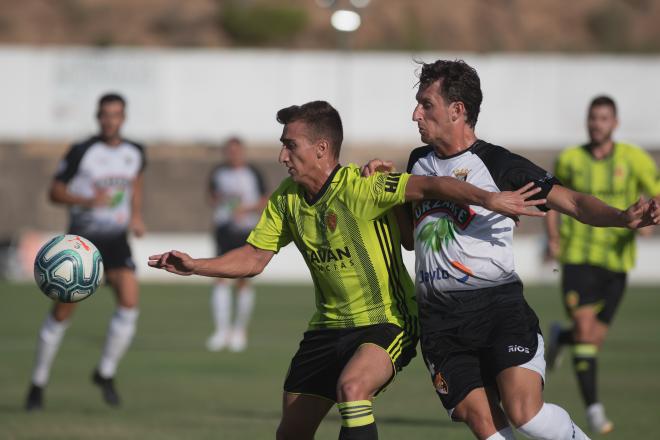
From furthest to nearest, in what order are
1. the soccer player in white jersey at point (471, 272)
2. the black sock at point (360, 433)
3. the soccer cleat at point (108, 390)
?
the soccer cleat at point (108, 390)
the soccer player in white jersey at point (471, 272)
the black sock at point (360, 433)

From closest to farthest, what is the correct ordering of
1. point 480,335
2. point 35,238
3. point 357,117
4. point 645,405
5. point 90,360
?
point 480,335
point 645,405
point 90,360
point 35,238
point 357,117

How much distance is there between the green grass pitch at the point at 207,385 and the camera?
30.1ft

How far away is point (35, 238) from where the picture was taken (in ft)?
86.6

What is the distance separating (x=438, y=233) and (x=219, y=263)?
1159 mm

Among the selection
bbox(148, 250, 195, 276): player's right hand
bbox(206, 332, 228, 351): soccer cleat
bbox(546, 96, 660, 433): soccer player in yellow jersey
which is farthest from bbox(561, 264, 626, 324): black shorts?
bbox(206, 332, 228, 351): soccer cleat

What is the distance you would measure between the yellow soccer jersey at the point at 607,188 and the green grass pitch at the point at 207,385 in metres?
1.28

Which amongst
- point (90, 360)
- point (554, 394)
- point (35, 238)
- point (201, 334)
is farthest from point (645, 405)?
point (35, 238)

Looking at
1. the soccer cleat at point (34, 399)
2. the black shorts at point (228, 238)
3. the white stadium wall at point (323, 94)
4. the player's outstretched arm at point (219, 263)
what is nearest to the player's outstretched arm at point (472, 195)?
the player's outstretched arm at point (219, 263)

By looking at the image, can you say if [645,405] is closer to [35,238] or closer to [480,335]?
[480,335]

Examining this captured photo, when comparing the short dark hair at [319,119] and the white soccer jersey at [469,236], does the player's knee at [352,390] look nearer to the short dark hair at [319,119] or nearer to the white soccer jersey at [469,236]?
the white soccer jersey at [469,236]

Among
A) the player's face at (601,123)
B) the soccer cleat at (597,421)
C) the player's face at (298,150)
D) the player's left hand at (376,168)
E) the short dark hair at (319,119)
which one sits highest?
the player's face at (601,123)

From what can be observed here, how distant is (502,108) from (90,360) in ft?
88.0

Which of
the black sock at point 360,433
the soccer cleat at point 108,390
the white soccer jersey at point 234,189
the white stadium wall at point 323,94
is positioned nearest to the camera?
the black sock at point 360,433

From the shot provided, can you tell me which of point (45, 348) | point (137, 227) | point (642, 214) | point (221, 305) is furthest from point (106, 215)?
point (642, 214)
